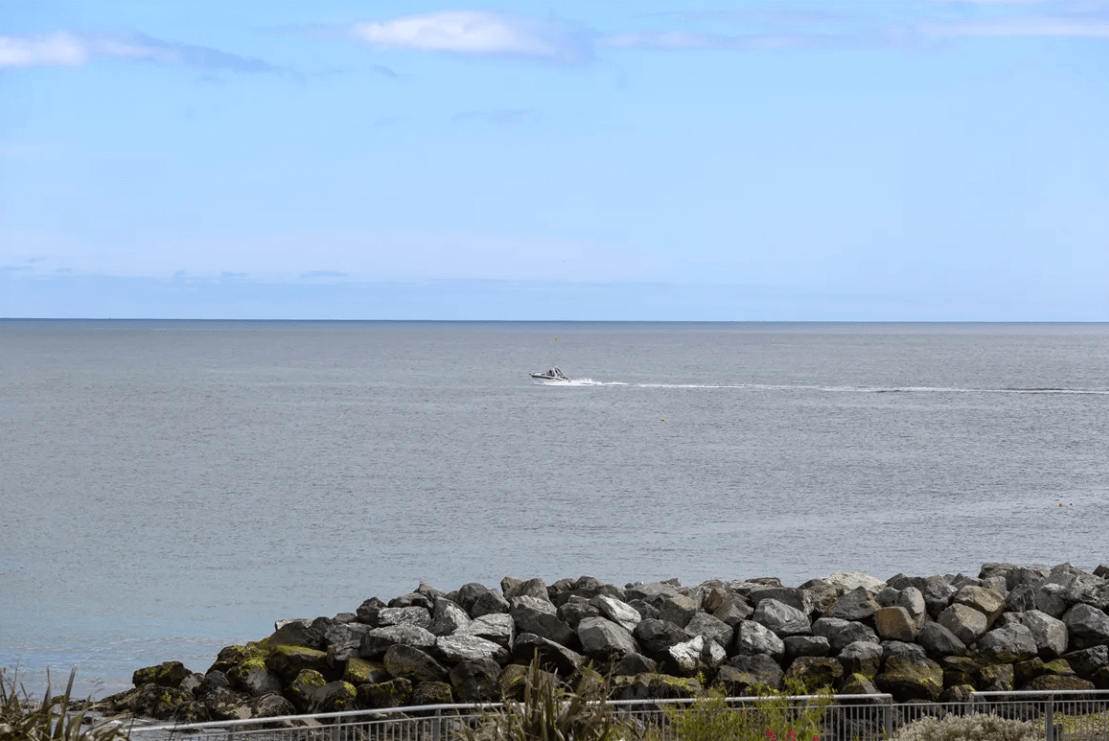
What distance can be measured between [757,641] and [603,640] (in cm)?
235

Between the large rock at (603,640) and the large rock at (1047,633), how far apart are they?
20.4ft

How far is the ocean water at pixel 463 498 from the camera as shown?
35.1m

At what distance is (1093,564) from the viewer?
131ft

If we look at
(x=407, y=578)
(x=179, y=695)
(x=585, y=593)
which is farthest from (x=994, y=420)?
(x=179, y=695)

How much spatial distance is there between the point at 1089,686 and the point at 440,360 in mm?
174282

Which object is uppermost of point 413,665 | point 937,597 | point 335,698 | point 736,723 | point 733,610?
point 736,723

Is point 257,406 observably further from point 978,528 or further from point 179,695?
point 179,695

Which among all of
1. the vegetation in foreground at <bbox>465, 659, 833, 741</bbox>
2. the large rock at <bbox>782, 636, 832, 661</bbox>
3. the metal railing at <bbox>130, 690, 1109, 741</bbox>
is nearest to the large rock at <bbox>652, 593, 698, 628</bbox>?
the large rock at <bbox>782, 636, 832, 661</bbox>

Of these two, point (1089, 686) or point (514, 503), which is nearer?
point (1089, 686)

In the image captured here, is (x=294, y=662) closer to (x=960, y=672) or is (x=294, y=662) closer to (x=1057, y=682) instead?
(x=960, y=672)

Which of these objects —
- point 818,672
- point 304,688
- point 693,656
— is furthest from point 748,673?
point 304,688

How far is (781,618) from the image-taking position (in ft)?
67.7

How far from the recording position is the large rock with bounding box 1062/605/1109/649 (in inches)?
805

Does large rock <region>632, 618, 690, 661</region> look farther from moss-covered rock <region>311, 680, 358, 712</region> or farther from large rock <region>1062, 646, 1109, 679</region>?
large rock <region>1062, 646, 1109, 679</region>
